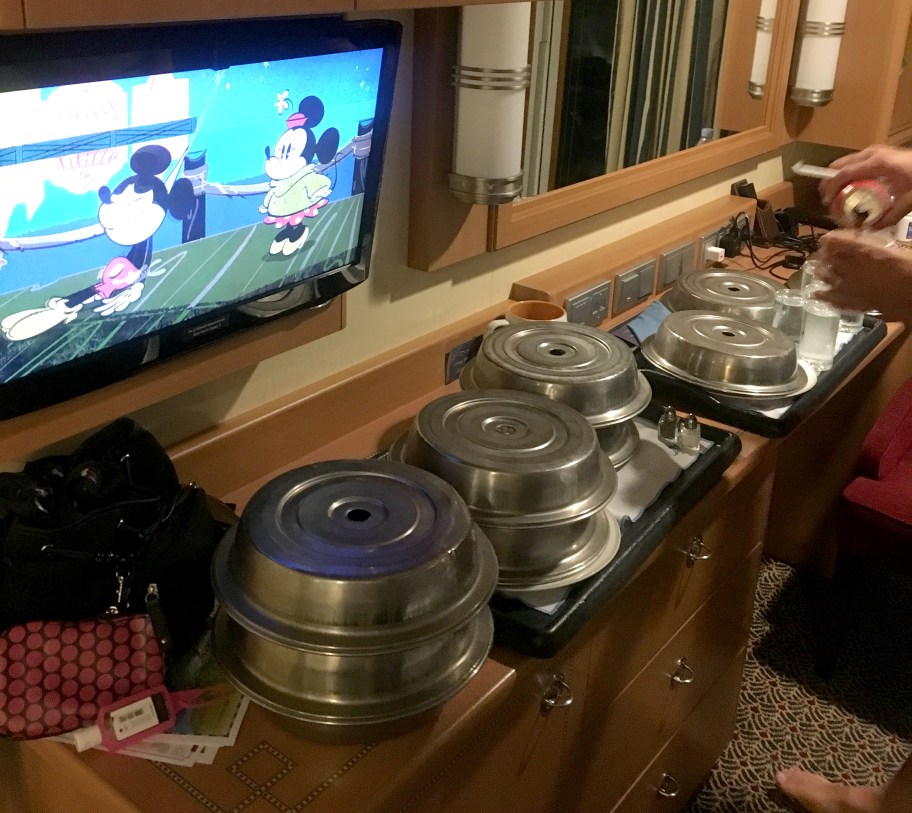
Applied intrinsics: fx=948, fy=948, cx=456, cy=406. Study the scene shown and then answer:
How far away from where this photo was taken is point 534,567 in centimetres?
112

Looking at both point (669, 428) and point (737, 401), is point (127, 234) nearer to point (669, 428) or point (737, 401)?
point (669, 428)

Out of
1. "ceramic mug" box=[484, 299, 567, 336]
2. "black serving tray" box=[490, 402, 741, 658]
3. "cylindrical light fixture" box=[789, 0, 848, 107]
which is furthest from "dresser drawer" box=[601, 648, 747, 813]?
"cylindrical light fixture" box=[789, 0, 848, 107]

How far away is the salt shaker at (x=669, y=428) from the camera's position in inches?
56.2

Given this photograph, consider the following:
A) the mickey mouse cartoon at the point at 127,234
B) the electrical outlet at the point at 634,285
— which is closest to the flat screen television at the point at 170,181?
the mickey mouse cartoon at the point at 127,234

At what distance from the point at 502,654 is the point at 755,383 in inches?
29.6

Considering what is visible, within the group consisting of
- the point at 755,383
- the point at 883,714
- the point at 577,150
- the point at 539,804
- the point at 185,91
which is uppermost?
the point at 185,91

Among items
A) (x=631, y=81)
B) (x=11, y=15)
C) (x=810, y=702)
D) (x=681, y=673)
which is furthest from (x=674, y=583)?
(x=11, y=15)

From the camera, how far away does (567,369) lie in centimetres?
137

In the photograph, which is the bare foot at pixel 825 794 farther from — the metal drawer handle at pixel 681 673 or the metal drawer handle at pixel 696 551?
the metal drawer handle at pixel 696 551

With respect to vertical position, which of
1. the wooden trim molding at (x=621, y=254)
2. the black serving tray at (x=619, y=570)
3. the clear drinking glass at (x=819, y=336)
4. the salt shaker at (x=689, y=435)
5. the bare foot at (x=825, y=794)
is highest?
the wooden trim molding at (x=621, y=254)

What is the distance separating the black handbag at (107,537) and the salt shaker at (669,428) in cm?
70

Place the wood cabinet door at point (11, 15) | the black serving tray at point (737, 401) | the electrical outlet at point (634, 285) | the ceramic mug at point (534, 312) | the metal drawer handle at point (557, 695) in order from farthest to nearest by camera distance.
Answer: the electrical outlet at point (634, 285) → the ceramic mug at point (534, 312) → the black serving tray at point (737, 401) → the metal drawer handle at point (557, 695) → the wood cabinet door at point (11, 15)

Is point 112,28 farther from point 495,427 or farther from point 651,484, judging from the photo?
point 651,484

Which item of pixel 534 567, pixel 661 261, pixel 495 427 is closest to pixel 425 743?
pixel 534 567
